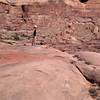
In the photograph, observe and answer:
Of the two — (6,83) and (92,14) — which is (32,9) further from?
(6,83)

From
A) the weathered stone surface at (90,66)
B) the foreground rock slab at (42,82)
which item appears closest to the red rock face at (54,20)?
the weathered stone surface at (90,66)

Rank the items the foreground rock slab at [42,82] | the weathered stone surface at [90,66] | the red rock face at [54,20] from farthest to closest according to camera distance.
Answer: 1. the red rock face at [54,20]
2. the weathered stone surface at [90,66]
3. the foreground rock slab at [42,82]

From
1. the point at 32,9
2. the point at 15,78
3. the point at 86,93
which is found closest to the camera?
the point at 15,78

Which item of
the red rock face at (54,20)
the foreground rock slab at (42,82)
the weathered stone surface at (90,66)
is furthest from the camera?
the red rock face at (54,20)

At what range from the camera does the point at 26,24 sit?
21.1m

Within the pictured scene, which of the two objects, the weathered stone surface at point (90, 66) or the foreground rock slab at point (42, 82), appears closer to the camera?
the foreground rock slab at point (42, 82)

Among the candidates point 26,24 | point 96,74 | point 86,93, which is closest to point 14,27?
point 26,24

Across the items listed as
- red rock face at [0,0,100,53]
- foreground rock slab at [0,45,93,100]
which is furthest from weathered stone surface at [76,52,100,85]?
red rock face at [0,0,100,53]

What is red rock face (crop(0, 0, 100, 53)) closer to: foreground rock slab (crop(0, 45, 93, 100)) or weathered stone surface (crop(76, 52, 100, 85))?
weathered stone surface (crop(76, 52, 100, 85))

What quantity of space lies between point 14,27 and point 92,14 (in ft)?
16.1

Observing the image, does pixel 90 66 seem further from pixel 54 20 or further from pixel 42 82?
pixel 54 20

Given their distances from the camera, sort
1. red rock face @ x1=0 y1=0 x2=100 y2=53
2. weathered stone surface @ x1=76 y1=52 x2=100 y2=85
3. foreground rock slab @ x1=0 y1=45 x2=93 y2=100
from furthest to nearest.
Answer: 1. red rock face @ x1=0 y1=0 x2=100 y2=53
2. weathered stone surface @ x1=76 y1=52 x2=100 y2=85
3. foreground rock slab @ x1=0 y1=45 x2=93 y2=100

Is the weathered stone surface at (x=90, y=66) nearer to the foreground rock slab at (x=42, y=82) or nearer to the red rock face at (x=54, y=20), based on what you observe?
the foreground rock slab at (x=42, y=82)

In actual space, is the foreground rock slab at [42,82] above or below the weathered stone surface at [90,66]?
above
